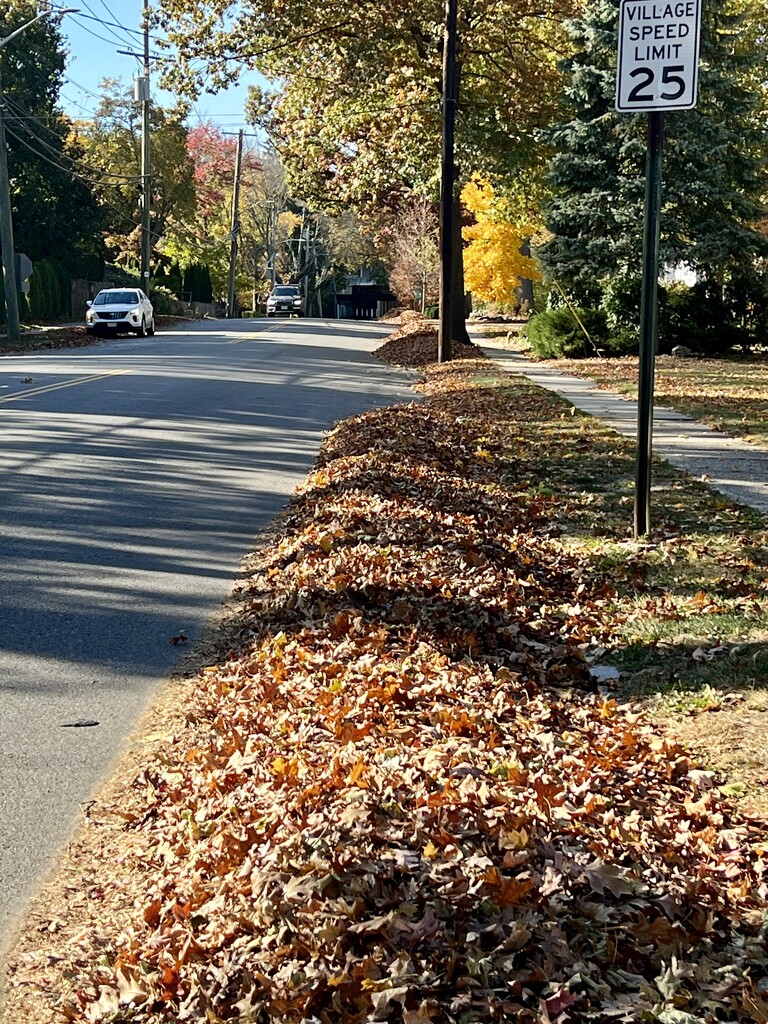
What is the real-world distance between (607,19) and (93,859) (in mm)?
25564

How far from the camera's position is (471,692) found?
511 centimetres

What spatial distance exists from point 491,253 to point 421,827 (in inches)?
1603

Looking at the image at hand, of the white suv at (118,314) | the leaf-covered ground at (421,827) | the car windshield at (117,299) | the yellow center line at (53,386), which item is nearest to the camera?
the leaf-covered ground at (421,827)

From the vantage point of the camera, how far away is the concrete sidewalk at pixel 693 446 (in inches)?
406

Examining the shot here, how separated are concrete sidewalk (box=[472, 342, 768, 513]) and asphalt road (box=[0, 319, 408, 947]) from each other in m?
2.96

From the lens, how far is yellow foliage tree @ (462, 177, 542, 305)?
41.7 metres

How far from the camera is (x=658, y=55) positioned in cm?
730

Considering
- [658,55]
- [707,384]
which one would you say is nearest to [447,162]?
[707,384]

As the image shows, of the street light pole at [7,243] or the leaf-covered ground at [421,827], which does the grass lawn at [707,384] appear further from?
the street light pole at [7,243]

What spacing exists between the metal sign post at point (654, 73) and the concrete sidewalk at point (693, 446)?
8.55ft

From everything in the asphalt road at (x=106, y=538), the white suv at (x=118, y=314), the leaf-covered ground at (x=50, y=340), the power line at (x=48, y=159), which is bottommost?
the asphalt road at (x=106, y=538)

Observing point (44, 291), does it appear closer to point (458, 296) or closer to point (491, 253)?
point (491, 253)

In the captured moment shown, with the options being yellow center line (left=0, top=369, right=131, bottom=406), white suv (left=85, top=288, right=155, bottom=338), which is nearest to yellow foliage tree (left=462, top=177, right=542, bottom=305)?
white suv (left=85, top=288, right=155, bottom=338)

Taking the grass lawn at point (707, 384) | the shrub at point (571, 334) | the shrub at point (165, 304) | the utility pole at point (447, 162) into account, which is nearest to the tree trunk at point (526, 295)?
the shrub at point (165, 304)
